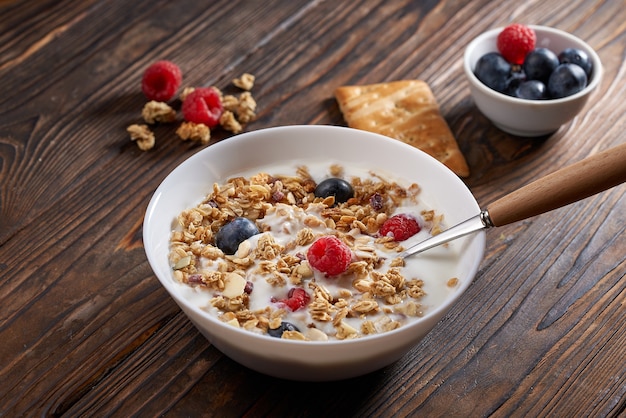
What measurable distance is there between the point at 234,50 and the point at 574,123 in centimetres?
81

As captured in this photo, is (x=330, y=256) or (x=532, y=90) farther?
(x=532, y=90)

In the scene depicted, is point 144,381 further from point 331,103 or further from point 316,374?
point 331,103

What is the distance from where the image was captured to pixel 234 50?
186 centimetres

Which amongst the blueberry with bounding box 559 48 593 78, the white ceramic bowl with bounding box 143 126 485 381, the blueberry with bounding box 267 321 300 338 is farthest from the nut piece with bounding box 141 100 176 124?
the blueberry with bounding box 559 48 593 78

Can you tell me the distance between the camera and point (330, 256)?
45.1 inches

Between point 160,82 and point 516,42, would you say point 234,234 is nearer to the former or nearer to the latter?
point 160,82

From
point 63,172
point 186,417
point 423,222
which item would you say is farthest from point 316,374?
point 63,172

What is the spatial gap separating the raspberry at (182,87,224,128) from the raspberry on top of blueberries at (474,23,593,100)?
0.57m

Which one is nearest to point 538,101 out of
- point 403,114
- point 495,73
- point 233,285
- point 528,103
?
point 528,103

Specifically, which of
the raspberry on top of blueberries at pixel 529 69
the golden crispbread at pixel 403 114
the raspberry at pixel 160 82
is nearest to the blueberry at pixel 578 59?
the raspberry on top of blueberries at pixel 529 69

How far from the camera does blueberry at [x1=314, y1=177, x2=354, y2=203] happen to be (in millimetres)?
1325

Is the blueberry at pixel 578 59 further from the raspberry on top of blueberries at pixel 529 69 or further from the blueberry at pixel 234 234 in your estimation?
the blueberry at pixel 234 234

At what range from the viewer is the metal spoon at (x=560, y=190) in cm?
107

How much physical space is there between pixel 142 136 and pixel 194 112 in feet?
0.39
